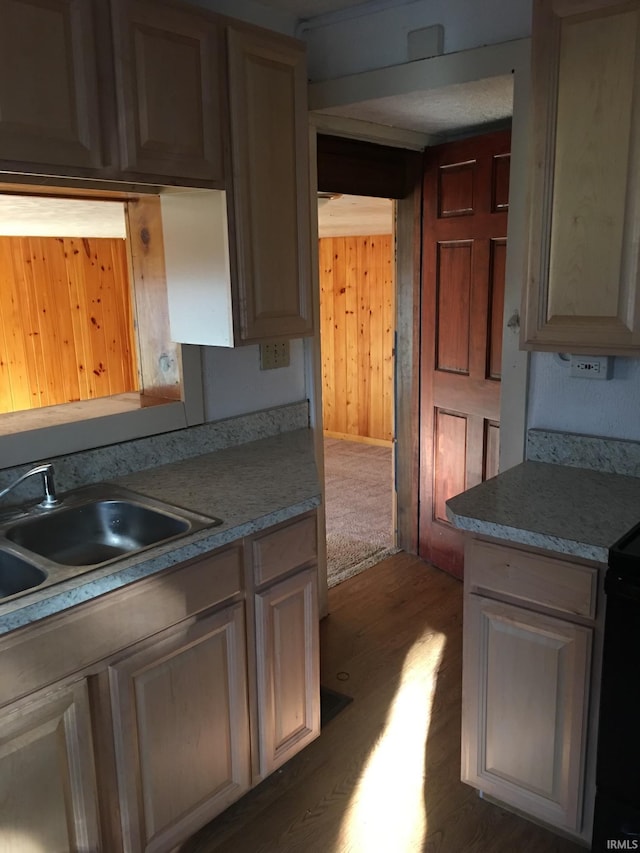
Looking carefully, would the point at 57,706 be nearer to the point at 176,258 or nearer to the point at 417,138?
the point at 176,258

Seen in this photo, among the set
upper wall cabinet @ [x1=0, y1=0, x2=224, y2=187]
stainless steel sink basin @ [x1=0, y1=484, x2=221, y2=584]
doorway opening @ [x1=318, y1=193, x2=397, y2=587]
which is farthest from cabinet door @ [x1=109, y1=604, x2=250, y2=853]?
doorway opening @ [x1=318, y1=193, x2=397, y2=587]

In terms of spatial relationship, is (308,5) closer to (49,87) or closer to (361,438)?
(49,87)

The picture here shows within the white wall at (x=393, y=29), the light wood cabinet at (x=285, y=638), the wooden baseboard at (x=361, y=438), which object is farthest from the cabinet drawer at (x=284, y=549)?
the wooden baseboard at (x=361, y=438)

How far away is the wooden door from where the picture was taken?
2979 mm

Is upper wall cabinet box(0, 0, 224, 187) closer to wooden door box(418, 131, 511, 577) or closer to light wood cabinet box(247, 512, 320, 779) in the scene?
light wood cabinet box(247, 512, 320, 779)

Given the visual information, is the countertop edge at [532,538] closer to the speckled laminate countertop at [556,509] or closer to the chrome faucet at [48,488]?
the speckled laminate countertop at [556,509]

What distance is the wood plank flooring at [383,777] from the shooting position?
190cm

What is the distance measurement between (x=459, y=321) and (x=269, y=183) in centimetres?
136

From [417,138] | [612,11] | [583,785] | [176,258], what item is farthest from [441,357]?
[583,785]

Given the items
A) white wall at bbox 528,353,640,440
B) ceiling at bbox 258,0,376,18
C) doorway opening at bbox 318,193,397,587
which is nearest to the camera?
white wall at bbox 528,353,640,440

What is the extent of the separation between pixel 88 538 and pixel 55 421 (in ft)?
1.18

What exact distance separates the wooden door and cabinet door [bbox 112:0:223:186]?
143 cm

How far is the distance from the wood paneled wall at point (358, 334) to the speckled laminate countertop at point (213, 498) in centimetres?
354

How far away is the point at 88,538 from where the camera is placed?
1.95 metres
